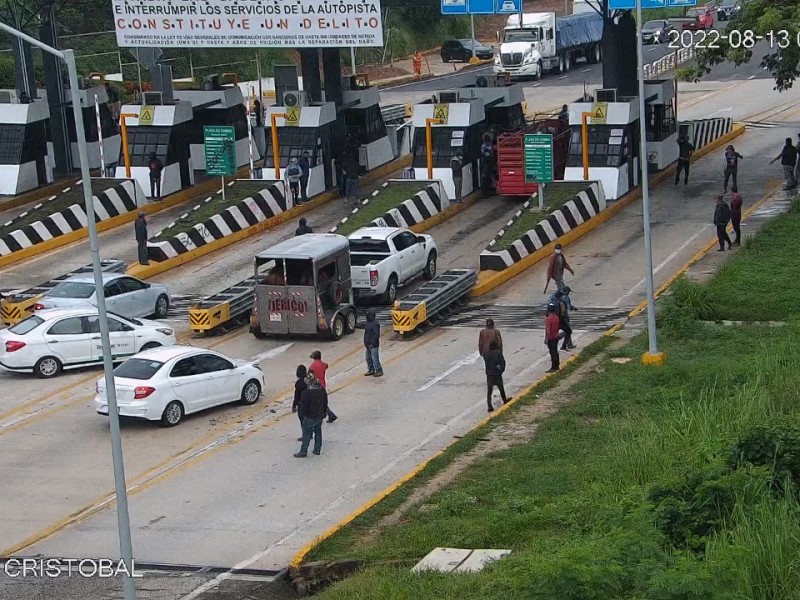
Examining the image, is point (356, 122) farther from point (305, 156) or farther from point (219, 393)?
point (219, 393)

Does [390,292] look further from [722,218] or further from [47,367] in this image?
[47,367]

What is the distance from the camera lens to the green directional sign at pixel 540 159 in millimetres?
36562

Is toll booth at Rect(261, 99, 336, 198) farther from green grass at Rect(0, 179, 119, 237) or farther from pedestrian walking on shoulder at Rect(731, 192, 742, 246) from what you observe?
pedestrian walking on shoulder at Rect(731, 192, 742, 246)

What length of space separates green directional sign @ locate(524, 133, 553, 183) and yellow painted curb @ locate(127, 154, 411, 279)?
696 centimetres

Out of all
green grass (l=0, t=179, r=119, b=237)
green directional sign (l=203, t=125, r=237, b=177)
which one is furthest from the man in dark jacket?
green directional sign (l=203, t=125, r=237, b=177)

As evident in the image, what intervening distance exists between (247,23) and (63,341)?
15295 millimetres

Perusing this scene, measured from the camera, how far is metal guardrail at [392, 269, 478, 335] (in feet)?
95.3

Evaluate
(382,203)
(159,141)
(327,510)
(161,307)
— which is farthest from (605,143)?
(327,510)

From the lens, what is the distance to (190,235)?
3644 centimetres

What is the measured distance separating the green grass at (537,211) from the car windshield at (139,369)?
1192 cm

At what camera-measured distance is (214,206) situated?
126 ft

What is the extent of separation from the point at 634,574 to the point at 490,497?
5465 mm

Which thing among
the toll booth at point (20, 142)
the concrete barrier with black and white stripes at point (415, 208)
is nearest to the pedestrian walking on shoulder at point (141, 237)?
the concrete barrier with black and white stripes at point (415, 208)
